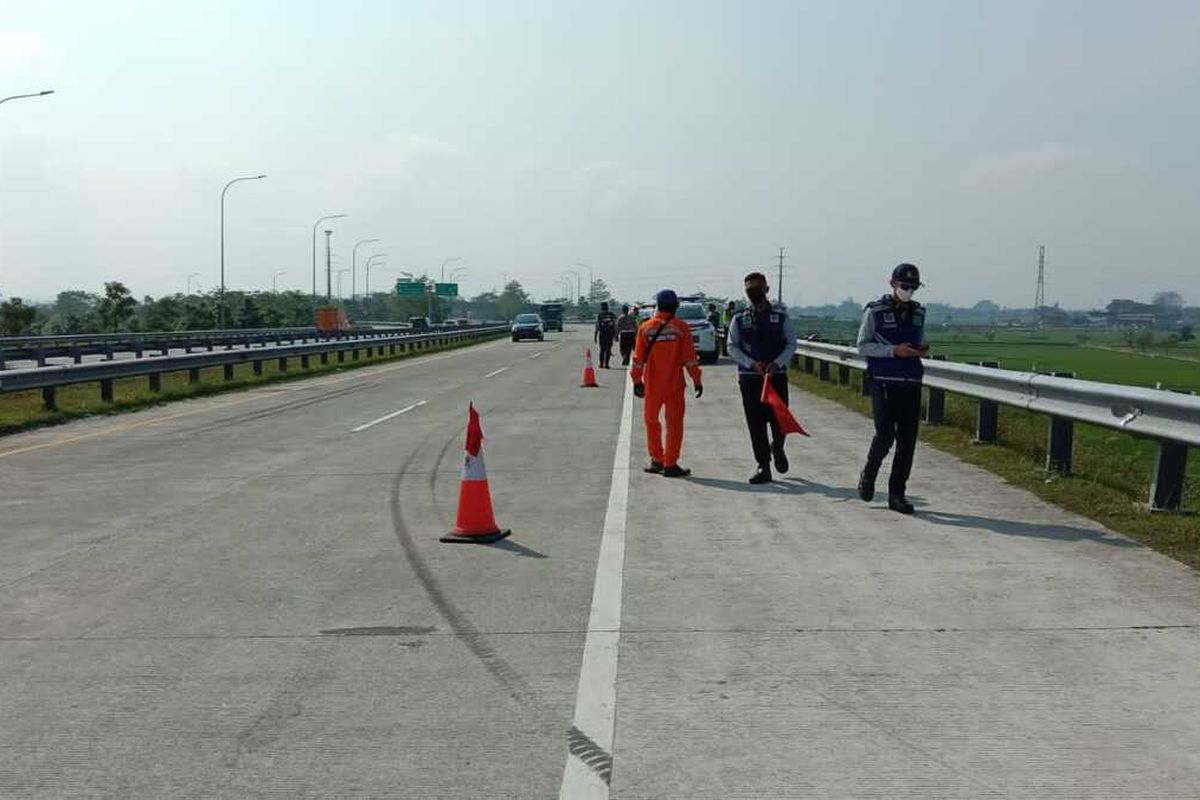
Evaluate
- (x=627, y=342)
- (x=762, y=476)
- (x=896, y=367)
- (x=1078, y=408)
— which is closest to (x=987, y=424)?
(x=1078, y=408)

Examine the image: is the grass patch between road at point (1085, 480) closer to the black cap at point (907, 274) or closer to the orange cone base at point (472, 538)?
the black cap at point (907, 274)

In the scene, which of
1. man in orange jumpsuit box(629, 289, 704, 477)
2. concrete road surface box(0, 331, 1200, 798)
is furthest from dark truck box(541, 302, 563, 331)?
concrete road surface box(0, 331, 1200, 798)

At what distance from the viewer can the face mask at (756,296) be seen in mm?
10773

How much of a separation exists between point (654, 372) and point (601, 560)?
169 inches

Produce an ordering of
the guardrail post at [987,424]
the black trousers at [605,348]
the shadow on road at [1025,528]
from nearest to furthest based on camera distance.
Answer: the shadow on road at [1025,528] < the guardrail post at [987,424] < the black trousers at [605,348]

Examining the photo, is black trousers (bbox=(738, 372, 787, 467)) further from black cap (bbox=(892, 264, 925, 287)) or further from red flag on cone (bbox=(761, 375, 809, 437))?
black cap (bbox=(892, 264, 925, 287))

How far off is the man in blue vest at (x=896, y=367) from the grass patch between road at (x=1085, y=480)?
4.50 feet

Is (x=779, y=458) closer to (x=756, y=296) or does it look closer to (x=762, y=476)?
(x=762, y=476)

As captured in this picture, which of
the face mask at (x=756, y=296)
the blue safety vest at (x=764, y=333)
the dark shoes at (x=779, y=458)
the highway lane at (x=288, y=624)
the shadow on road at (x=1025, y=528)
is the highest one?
the face mask at (x=756, y=296)

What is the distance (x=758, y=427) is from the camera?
35.9ft

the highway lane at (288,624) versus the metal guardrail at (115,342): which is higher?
the highway lane at (288,624)

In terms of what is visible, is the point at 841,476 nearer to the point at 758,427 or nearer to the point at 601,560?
the point at 758,427

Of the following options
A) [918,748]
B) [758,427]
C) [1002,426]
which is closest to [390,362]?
[1002,426]

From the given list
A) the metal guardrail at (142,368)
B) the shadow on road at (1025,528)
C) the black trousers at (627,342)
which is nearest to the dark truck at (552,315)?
the metal guardrail at (142,368)
